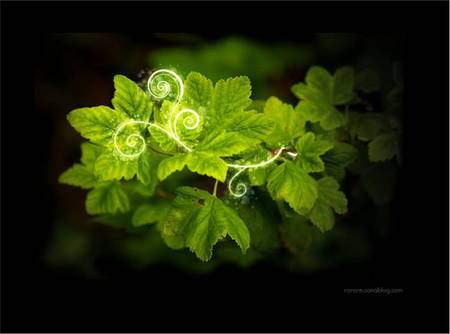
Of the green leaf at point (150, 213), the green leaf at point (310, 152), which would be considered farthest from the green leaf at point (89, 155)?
the green leaf at point (310, 152)

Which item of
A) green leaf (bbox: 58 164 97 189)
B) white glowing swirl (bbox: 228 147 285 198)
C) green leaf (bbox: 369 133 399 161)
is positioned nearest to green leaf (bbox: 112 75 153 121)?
white glowing swirl (bbox: 228 147 285 198)

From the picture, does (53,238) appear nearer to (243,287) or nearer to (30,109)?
(30,109)

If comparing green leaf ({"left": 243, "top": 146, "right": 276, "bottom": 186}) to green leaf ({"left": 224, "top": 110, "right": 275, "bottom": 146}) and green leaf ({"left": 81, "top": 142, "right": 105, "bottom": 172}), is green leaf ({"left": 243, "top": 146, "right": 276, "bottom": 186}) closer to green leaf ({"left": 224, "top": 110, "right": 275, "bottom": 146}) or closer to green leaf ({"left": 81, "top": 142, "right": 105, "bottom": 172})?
green leaf ({"left": 224, "top": 110, "right": 275, "bottom": 146})

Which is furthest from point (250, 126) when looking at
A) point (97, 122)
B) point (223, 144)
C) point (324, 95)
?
point (324, 95)

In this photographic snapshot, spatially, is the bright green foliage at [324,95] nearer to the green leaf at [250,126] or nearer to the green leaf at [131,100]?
the green leaf at [250,126]

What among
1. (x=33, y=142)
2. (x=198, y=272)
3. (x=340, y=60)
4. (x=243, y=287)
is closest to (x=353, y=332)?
(x=243, y=287)
